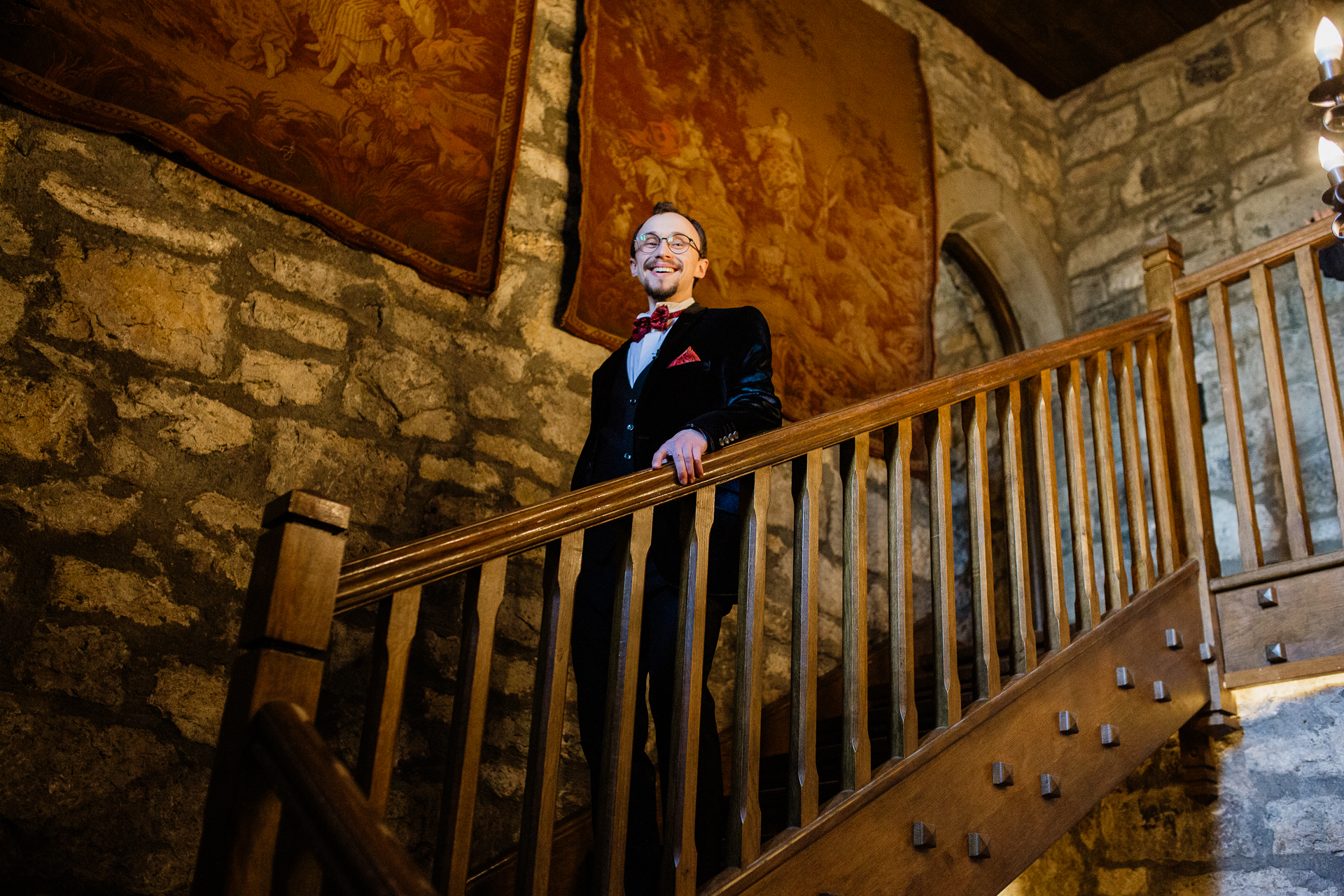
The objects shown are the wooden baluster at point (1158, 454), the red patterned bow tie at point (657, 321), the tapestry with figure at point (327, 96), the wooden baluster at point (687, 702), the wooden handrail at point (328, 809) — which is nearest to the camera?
the wooden handrail at point (328, 809)

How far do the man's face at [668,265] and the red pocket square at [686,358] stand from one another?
214mm

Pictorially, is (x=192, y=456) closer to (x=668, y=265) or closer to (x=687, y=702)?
(x=668, y=265)

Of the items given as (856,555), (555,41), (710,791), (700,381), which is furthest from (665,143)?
(710,791)

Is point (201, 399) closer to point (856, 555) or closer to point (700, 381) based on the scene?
point (700, 381)

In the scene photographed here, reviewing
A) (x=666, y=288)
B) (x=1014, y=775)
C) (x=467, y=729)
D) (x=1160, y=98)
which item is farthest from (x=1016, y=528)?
(x=1160, y=98)

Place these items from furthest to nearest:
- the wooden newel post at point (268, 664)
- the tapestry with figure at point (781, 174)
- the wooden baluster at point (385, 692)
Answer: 1. the tapestry with figure at point (781, 174)
2. the wooden baluster at point (385, 692)
3. the wooden newel post at point (268, 664)

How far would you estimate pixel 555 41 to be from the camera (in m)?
3.44

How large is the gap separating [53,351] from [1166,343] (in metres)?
2.80

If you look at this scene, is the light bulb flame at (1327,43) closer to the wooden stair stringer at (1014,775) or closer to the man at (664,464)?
the man at (664,464)

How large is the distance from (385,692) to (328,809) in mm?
291

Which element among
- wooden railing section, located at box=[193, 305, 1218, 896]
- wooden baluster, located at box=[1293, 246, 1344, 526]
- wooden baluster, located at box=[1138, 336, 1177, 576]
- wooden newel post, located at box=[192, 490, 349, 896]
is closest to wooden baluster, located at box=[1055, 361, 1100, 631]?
wooden railing section, located at box=[193, 305, 1218, 896]

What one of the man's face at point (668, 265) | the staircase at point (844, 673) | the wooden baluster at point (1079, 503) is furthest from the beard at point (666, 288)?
the wooden baluster at point (1079, 503)

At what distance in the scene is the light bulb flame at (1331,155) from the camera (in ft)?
6.37

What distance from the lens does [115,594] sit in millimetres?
2191
